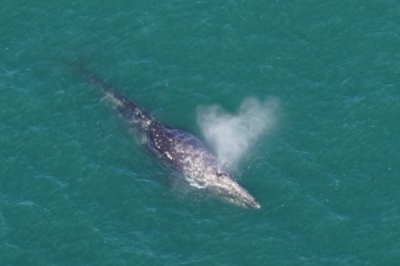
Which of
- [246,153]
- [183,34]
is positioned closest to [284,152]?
[246,153]

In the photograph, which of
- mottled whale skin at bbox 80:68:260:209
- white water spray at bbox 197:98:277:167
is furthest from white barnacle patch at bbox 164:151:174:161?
white water spray at bbox 197:98:277:167

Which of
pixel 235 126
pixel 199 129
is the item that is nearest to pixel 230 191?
pixel 235 126

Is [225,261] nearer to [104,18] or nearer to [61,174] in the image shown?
[61,174]

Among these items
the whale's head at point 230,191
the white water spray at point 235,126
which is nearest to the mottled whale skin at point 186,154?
the whale's head at point 230,191

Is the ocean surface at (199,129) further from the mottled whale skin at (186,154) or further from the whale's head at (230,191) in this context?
the mottled whale skin at (186,154)

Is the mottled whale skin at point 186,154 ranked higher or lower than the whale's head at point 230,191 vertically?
higher

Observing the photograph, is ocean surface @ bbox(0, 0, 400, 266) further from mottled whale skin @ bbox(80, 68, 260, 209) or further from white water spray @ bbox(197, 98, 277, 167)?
mottled whale skin @ bbox(80, 68, 260, 209)
